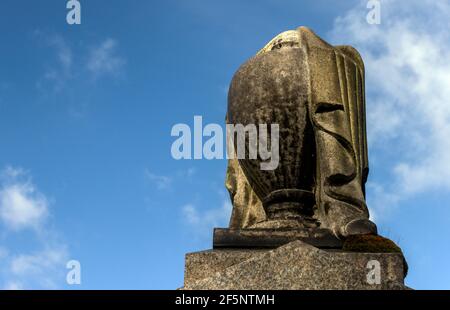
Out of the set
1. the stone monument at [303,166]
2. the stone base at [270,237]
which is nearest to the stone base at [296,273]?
the stone monument at [303,166]

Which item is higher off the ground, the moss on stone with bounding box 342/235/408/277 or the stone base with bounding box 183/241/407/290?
the moss on stone with bounding box 342/235/408/277

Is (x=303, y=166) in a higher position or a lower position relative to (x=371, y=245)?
higher

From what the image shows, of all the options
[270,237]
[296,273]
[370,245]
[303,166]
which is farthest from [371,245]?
[303,166]

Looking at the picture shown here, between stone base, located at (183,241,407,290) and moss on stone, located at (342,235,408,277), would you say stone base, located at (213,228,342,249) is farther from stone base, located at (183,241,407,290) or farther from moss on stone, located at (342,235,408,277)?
stone base, located at (183,241,407,290)

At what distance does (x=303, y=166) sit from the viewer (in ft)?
27.7

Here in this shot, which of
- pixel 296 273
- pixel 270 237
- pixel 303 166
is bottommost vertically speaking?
pixel 296 273

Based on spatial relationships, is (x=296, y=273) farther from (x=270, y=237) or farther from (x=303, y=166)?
(x=303, y=166)

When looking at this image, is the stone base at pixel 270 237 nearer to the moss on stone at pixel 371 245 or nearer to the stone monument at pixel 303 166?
the stone monument at pixel 303 166

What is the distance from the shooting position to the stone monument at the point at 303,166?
23.4 feet

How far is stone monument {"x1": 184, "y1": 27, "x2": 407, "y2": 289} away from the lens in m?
7.14

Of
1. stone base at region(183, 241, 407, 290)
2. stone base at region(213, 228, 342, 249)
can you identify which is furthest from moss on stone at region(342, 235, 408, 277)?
stone base at region(183, 241, 407, 290)

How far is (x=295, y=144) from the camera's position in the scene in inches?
332

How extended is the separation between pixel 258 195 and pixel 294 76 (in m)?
1.47
